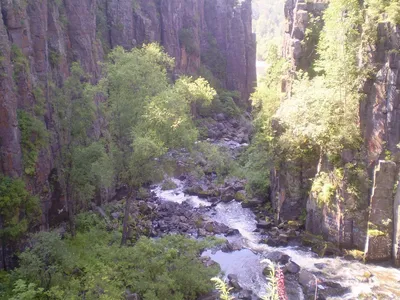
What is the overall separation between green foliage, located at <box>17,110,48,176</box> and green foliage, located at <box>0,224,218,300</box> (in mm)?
5474

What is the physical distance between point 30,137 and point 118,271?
10.6 m

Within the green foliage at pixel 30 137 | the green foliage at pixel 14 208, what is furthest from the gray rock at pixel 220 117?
the green foliage at pixel 14 208

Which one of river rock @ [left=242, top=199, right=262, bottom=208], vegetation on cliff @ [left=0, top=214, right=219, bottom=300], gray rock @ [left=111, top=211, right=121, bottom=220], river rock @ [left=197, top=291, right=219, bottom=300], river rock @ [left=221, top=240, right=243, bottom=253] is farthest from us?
river rock @ [left=242, top=199, right=262, bottom=208]

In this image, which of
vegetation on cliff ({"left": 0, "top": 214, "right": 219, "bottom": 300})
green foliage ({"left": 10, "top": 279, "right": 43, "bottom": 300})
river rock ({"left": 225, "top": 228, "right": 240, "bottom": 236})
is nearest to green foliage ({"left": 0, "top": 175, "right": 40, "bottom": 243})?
vegetation on cliff ({"left": 0, "top": 214, "right": 219, "bottom": 300})

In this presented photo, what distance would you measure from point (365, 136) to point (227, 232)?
11.8 meters

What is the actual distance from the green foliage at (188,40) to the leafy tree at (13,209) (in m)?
60.9

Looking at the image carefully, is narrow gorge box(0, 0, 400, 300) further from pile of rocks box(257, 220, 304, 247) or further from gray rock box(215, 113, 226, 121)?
gray rock box(215, 113, 226, 121)

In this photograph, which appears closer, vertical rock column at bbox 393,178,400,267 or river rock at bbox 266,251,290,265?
vertical rock column at bbox 393,178,400,267

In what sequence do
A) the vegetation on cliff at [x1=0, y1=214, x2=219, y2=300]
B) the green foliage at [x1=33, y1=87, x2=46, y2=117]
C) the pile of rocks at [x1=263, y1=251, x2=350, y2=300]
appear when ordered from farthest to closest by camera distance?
the green foliage at [x1=33, y1=87, x2=46, y2=117], the pile of rocks at [x1=263, y1=251, x2=350, y2=300], the vegetation on cliff at [x1=0, y1=214, x2=219, y2=300]

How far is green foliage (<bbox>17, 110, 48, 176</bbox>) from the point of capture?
22859 millimetres

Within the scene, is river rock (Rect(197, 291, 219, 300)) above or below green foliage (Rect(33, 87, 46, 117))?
below

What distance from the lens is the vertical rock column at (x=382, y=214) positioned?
23.1m

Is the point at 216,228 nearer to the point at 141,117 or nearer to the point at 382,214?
the point at 382,214

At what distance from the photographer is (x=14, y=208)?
20422 mm
